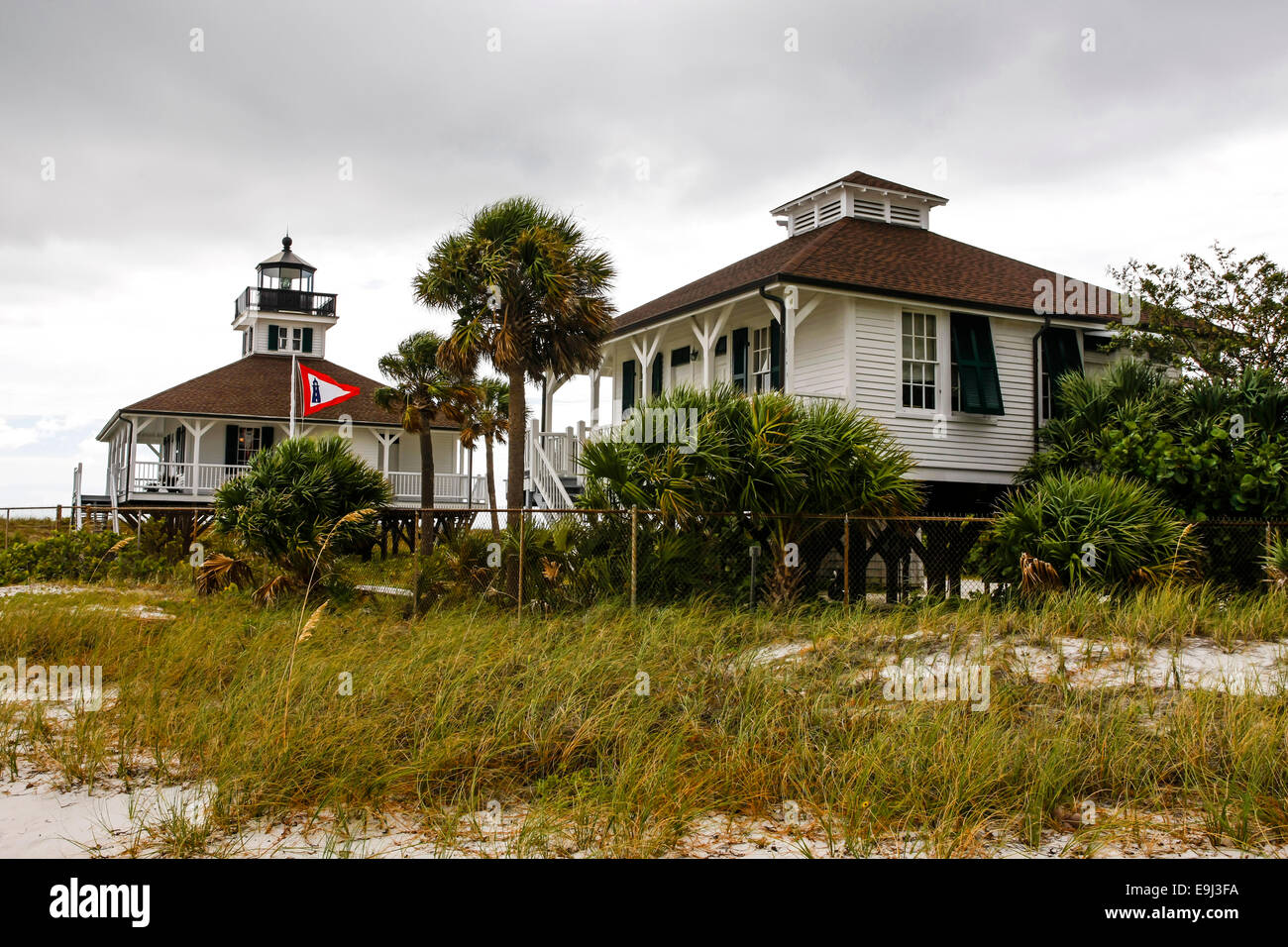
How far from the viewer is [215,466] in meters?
30.8

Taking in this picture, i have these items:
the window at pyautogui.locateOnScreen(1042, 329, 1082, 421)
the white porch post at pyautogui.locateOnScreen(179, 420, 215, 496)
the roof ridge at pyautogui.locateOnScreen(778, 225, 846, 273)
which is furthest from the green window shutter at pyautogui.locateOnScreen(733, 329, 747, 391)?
the white porch post at pyautogui.locateOnScreen(179, 420, 215, 496)

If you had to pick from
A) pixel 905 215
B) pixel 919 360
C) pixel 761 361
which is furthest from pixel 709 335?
pixel 905 215

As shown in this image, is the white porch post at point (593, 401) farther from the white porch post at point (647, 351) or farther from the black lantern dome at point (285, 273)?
the black lantern dome at point (285, 273)

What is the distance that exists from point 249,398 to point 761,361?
2134 centimetres

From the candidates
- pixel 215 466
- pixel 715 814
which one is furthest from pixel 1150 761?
pixel 215 466

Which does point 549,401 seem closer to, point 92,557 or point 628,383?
point 628,383

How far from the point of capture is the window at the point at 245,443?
33188 millimetres

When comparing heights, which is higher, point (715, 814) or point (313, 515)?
point (313, 515)

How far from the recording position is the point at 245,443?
33.3 meters

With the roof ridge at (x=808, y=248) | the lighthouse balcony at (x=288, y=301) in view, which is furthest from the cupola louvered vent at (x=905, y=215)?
the lighthouse balcony at (x=288, y=301)

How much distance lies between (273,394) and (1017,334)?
25.3 meters

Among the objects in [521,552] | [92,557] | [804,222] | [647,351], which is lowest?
[92,557]

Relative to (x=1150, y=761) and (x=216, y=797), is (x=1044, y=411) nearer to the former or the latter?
(x=1150, y=761)
